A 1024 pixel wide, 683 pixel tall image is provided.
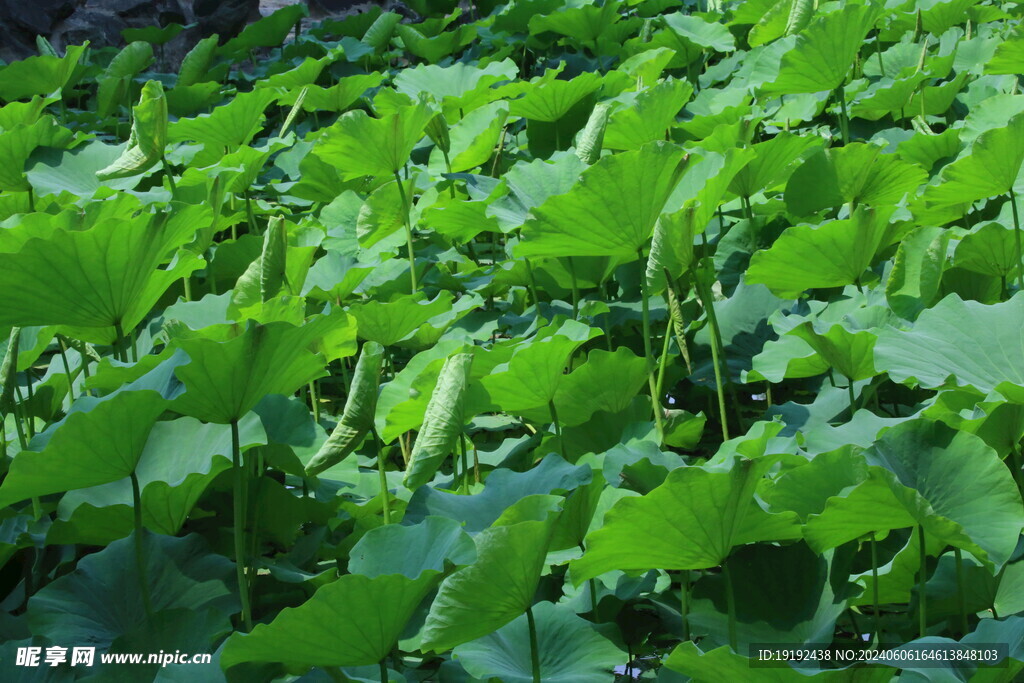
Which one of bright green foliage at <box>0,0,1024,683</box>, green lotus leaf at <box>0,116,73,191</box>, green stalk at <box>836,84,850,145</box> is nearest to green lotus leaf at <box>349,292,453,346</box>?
bright green foliage at <box>0,0,1024,683</box>

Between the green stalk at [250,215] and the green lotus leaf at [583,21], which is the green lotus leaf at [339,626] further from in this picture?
the green lotus leaf at [583,21]

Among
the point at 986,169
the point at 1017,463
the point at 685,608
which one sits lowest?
the point at 685,608

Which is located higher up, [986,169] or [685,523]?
[986,169]

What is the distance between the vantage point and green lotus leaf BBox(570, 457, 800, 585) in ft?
2.88

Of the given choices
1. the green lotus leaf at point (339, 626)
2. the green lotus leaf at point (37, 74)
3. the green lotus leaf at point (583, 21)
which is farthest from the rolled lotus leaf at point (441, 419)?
the green lotus leaf at point (37, 74)

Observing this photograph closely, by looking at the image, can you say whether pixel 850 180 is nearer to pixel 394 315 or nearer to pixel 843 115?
pixel 843 115

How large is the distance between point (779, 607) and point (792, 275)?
2.19 feet

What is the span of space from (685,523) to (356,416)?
45 cm

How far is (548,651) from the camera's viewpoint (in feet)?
3.37

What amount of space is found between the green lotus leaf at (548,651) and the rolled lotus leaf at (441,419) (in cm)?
25

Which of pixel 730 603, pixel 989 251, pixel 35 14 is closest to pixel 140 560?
pixel 730 603

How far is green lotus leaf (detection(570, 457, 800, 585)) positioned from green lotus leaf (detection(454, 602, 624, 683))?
0.09m

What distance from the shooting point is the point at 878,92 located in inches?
88.3

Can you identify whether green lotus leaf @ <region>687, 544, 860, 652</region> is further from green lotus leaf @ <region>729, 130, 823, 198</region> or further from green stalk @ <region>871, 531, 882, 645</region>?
green lotus leaf @ <region>729, 130, 823, 198</region>
